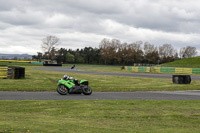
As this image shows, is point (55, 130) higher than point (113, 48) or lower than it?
lower

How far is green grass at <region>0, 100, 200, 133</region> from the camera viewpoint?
21.5 ft

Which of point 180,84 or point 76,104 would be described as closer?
point 76,104

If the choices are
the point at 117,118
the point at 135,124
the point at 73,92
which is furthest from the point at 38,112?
the point at 73,92

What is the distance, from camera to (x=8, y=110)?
930cm

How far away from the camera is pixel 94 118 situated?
8414 millimetres

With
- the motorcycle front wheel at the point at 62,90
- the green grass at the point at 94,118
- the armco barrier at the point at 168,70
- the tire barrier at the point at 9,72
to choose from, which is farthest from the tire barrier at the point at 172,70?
the green grass at the point at 94,118

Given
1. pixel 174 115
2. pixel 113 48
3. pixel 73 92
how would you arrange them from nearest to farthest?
pixel 174 115 < pixel 73 92 < pixel 113 48

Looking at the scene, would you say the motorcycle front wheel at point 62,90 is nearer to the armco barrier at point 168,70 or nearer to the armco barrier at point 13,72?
the armco barrier at point 13,72

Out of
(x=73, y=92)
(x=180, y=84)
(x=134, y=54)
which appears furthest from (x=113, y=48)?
(x=73, y=92)

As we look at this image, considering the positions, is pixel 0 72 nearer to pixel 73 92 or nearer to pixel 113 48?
pixel 73 92

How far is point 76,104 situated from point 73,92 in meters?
4.05

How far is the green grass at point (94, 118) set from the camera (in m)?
6.57

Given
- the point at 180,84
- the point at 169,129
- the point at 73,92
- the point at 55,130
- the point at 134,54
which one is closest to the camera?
the point at 55,130

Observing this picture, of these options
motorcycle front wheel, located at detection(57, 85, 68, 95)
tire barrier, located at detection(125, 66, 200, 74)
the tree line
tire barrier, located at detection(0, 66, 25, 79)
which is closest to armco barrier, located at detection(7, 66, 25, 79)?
tire barrier, located at detection(0, 66, 25, 79)
